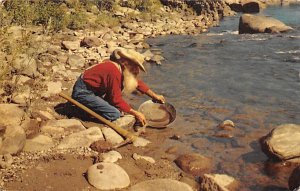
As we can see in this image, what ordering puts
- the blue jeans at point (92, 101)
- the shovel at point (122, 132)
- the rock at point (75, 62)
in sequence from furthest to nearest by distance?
the rock at point (75, 62) < the blue jeans at point (92, 101) < the shovel at point (122, 132)

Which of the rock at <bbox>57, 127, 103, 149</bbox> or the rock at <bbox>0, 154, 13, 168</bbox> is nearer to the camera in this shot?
the rock at <bbox>0, 154, 13, 168</bbox>

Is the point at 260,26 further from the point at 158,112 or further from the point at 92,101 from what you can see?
the point at 92,101

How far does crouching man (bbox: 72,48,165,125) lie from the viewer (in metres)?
5.81

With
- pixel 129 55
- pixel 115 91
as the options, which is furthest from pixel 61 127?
pixel 129 55

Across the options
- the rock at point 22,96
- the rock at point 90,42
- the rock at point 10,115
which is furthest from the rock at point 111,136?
the rock at point 90,42

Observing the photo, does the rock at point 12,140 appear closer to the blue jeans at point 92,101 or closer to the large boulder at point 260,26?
the blue jeans at point 92,101

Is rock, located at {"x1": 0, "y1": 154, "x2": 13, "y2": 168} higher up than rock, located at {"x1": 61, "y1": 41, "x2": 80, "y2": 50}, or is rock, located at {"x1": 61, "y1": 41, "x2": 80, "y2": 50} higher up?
rock, located at {"x1": 61, "y1": 41, "x2": 80, "y2": 50}

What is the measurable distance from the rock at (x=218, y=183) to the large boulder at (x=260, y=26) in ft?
46.3

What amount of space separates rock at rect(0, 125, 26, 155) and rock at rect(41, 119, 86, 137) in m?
0.73

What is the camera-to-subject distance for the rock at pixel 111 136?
19.0 ft

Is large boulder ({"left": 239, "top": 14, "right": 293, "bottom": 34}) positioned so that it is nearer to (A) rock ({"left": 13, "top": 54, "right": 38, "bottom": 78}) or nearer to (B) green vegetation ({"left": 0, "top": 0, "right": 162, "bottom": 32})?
(B) green vegetation ({"left": 0, "top": 0, "right": 162, "bottom": 32})

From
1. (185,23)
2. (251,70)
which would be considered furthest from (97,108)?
(185,23)

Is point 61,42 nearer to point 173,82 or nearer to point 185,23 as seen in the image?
point 173,82

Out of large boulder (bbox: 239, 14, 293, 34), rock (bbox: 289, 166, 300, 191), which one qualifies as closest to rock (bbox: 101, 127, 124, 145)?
rock (bbox: 289, 166, 300, 191)
